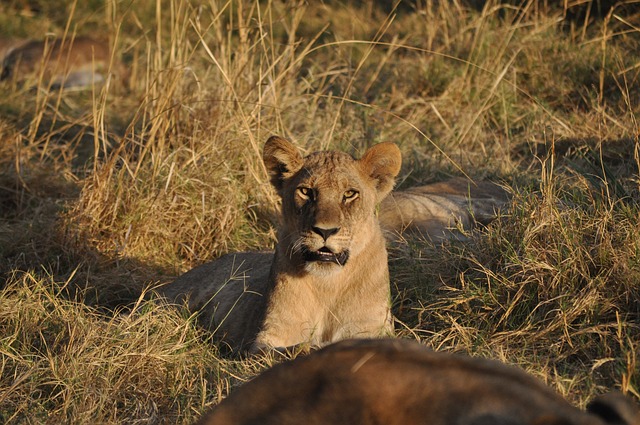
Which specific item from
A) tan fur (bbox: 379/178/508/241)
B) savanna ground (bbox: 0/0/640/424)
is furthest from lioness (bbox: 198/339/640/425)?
tan fur (bbox: 379/178/508/241)

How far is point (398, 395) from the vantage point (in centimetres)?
222

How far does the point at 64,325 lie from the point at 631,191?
3.03 m

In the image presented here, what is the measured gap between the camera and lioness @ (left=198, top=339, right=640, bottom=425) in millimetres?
2127

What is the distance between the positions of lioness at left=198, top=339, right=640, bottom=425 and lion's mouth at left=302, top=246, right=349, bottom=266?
1.97 meters

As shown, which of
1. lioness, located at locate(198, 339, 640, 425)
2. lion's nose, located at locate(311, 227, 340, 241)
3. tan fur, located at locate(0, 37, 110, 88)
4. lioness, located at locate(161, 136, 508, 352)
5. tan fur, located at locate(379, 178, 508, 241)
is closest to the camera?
lioness, located at locate(198, 339, 640, 425)

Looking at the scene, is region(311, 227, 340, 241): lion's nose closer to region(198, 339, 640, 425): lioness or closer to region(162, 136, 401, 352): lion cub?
region(162, 136, 401, 352): lion cub

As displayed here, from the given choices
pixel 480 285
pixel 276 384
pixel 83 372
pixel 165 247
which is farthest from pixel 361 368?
pixel 165 247

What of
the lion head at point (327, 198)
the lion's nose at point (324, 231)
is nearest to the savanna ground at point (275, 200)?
the lion head at point (327, 198)

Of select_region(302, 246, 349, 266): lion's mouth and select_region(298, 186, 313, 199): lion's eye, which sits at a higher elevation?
select_region(298, 186, 313, 199): lion's eye

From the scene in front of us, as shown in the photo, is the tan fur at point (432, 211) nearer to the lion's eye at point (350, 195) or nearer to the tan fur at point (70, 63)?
the lion's eye at point (350, 195)

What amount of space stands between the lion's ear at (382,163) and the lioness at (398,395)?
2.40m

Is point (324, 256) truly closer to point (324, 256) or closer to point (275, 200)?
point (324, 256)

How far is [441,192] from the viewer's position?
6621mm

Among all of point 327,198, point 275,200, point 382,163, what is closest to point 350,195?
point 327,198
